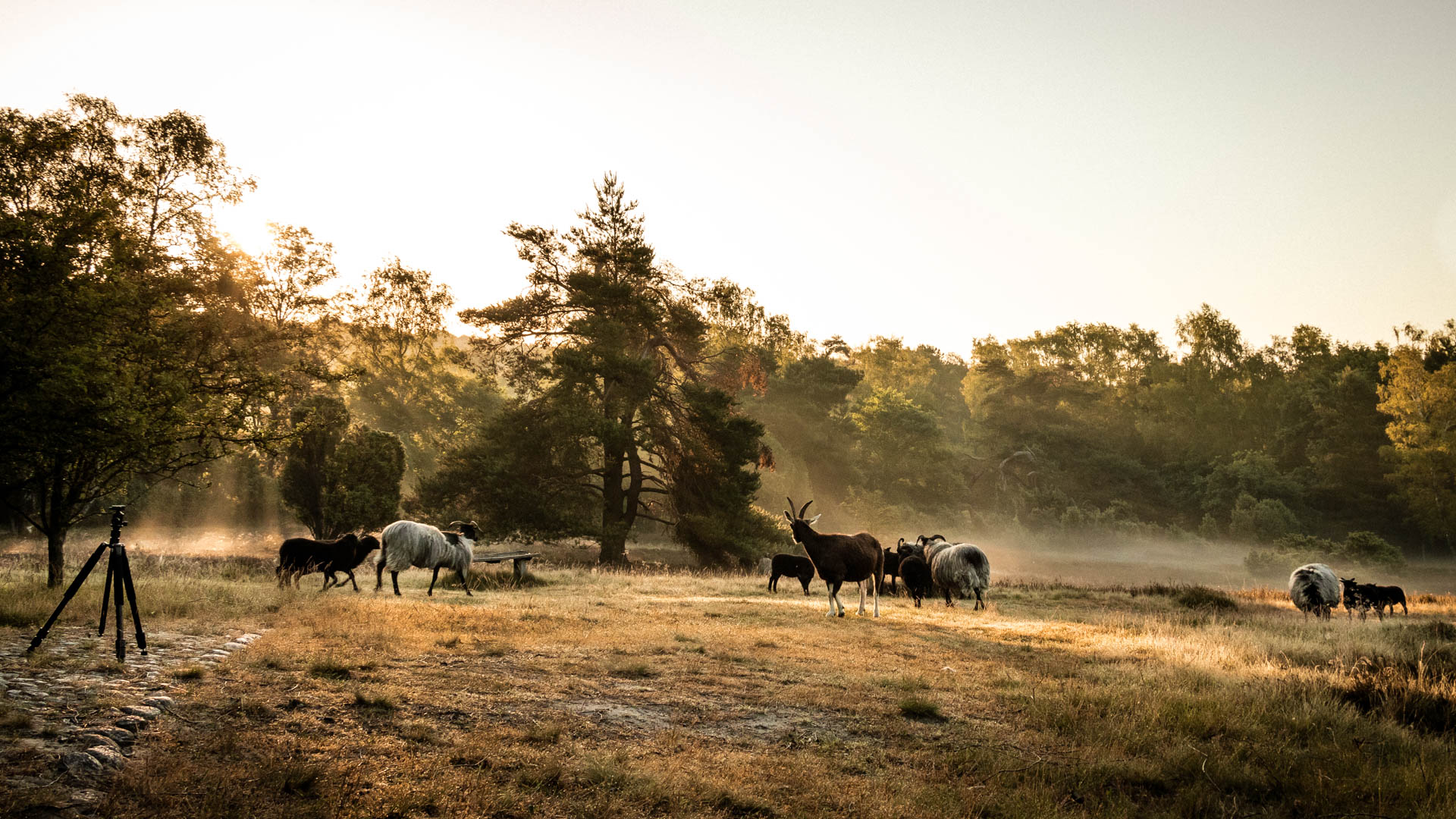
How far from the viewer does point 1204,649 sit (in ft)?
40.8

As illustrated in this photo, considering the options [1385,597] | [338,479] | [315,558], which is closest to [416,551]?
[315,558]

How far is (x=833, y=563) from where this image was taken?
16.4m

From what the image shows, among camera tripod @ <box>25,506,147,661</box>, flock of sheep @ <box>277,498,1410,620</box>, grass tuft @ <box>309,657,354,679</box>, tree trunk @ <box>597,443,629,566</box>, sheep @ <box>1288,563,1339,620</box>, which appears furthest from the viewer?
tree trunk @ <box>597,443,629,566</box>

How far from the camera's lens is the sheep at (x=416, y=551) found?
1792 cm

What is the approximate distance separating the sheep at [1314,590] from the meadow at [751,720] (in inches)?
424

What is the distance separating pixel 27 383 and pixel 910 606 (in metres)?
18.1

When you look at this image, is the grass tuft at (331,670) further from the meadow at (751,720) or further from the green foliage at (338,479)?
the green foliage at (338,479)

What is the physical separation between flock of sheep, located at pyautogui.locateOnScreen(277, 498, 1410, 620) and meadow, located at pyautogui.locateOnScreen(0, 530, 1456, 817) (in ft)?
8.32

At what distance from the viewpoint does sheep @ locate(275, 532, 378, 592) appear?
55.4 feet

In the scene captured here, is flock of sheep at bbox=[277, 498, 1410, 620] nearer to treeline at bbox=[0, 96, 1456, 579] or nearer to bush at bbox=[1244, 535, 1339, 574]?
treeline at bbox=[0, 96, 1456, 579]

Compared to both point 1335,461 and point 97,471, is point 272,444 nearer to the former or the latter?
point 97,471

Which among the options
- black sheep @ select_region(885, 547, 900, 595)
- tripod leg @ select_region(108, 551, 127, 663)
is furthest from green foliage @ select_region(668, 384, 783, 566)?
tripod leg @ select_region(108, 551, 127, 663)

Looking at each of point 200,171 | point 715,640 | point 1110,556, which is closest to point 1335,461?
point 1110,556

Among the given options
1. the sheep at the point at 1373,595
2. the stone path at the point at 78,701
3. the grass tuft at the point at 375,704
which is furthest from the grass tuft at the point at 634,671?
the sheep at the point at 1373,595
